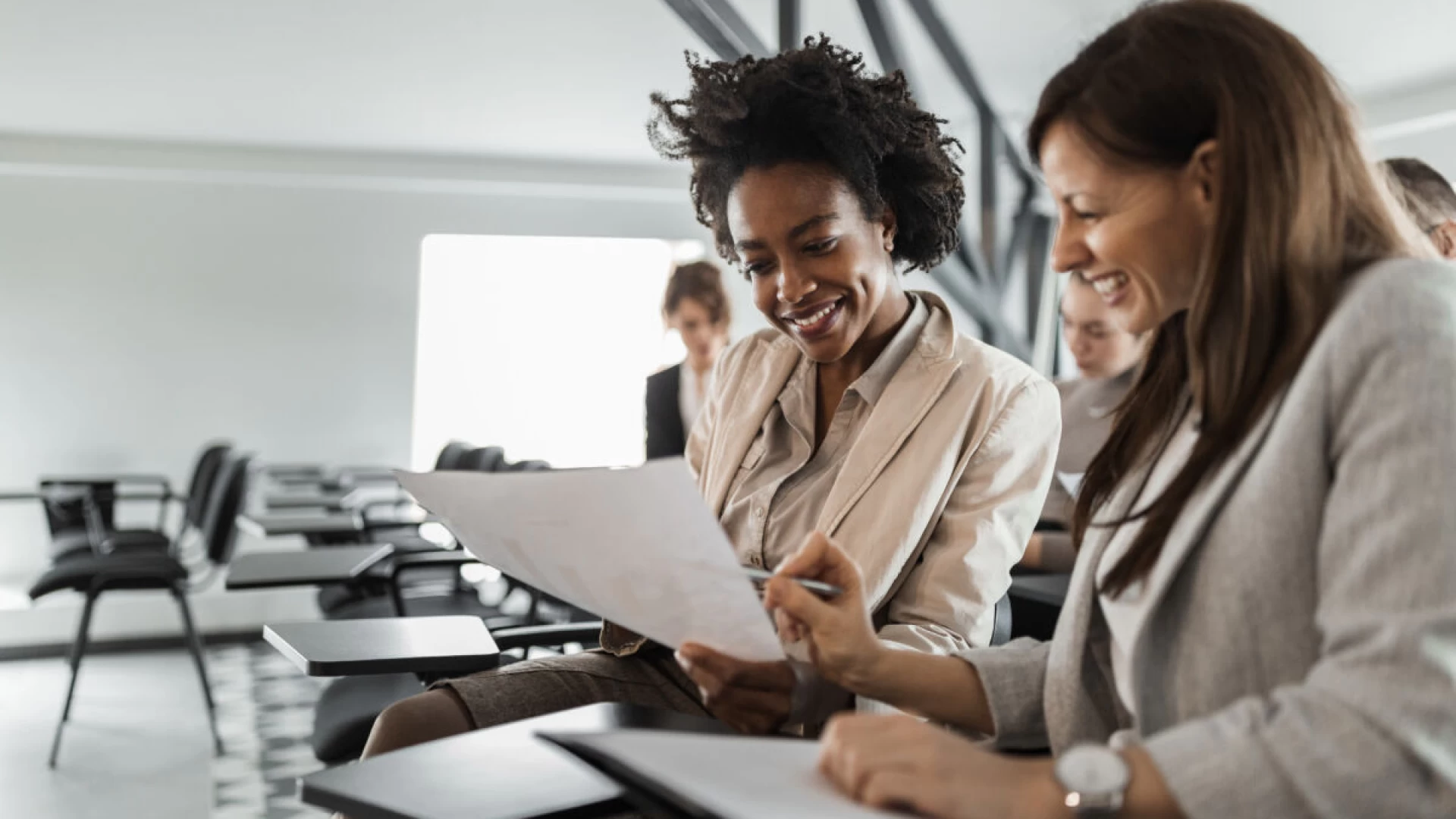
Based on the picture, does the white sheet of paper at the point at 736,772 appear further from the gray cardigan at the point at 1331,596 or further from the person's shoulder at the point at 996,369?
the person's shoulder at the point at 996,369

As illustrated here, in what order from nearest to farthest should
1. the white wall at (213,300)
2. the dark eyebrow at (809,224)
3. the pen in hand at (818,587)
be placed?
1. the pen in hand at (818,587)
2. the dark eyebrow at (809,224)
3. the white wall at (213,300)

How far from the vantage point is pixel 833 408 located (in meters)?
1.75

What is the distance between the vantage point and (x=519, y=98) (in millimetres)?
5879

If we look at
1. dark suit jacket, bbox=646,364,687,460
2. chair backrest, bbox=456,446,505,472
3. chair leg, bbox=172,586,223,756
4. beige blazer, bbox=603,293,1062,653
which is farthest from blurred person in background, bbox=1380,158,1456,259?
chair leg, bbox=172,586,223,756

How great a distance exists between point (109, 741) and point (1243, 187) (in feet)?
15.2

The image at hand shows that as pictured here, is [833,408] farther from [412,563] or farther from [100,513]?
[100,513]

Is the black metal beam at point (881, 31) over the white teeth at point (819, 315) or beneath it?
over

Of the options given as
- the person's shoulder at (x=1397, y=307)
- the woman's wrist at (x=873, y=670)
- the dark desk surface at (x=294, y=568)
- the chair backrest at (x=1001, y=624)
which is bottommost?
the dark desk surface at (x=294, y=568)

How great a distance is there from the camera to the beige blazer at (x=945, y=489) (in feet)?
4.85

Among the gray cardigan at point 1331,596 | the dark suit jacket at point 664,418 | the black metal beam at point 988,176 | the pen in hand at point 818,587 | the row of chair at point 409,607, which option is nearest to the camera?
the gray cardigan at point 1331,596

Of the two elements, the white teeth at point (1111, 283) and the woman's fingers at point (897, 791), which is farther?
the white teeth at point (1111, 283)

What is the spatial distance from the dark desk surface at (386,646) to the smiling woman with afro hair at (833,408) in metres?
0.05

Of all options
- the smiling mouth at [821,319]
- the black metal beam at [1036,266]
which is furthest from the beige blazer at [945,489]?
the black metal beam at [1036,266]

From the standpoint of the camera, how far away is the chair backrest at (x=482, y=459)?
4.88 m
